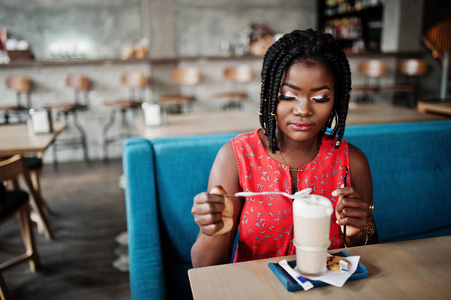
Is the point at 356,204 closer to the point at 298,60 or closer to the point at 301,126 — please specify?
the point at 301,126

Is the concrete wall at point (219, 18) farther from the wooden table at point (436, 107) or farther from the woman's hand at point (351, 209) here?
the woman's hand at point (351, 209)

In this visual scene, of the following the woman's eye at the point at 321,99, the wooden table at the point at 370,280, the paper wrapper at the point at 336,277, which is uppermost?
the woman's eye at the point at 321,99

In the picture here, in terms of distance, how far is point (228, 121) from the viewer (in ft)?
9.34

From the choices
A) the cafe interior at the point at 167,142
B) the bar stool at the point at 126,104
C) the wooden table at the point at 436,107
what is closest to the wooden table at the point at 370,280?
the cafe interior at the point at 167,142

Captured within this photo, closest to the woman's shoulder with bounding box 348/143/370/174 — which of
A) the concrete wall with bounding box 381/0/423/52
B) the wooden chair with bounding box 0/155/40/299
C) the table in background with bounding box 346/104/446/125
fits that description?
the table in background with bounding box 346/104/446/125

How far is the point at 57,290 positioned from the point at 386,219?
1.93 metres

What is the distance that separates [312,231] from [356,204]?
0.19 meters

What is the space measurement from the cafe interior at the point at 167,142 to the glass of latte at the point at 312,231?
0.05m

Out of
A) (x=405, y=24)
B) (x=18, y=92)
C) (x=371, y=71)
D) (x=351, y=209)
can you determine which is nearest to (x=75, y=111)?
(x=18, y=92)

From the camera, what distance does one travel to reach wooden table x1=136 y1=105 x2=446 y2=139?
8.22ft

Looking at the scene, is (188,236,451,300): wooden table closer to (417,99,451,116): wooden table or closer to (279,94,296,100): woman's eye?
(279,94,296,100): woman's eye

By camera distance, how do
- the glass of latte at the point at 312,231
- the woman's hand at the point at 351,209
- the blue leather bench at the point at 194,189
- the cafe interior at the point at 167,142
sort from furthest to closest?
the blue leather bench at the point at 194,189
the cafe interior at the point at 167,142
the woman's hand at the point at 351,209
the glass of latte at the point at 312,231

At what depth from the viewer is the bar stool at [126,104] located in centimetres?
502

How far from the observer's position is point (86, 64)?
205 inches
